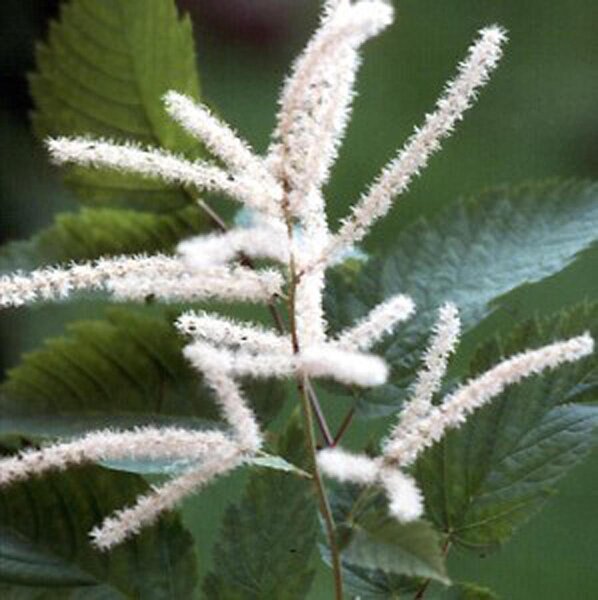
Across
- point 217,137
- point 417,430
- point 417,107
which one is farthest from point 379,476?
point 417,107

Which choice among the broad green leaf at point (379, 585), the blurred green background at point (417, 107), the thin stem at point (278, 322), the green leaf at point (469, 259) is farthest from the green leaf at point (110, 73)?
the blurred green background at point (417, 107)

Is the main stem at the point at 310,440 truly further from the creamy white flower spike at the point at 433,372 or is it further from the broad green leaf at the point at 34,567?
the broad green leaf at the point at 34,567

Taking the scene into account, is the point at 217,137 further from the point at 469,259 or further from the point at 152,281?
the point at 469,259

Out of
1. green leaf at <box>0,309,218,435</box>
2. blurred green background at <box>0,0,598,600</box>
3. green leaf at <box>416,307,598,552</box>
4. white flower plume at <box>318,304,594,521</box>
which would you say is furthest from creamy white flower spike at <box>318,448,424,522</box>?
blurred green background at <box>0,0,598,600</box>

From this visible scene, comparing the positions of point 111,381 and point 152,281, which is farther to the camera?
point 111,381

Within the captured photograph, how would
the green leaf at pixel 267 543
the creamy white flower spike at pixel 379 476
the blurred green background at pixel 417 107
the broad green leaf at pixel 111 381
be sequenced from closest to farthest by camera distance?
the creamy white flower spike at pixel 379 476, the green leaf at pixel 267 543, the broad green leaf at pixel 111 381, the blurred green background at pixel 417 107

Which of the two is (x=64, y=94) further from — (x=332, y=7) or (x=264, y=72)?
(x=264, y=72)

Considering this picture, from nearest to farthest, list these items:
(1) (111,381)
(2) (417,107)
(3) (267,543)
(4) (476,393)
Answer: (4) (476,393), (3) (267,543), (1) (111,381), (2) (417,107)

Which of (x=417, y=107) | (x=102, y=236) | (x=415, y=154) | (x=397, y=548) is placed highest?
(x=417, y=107)
